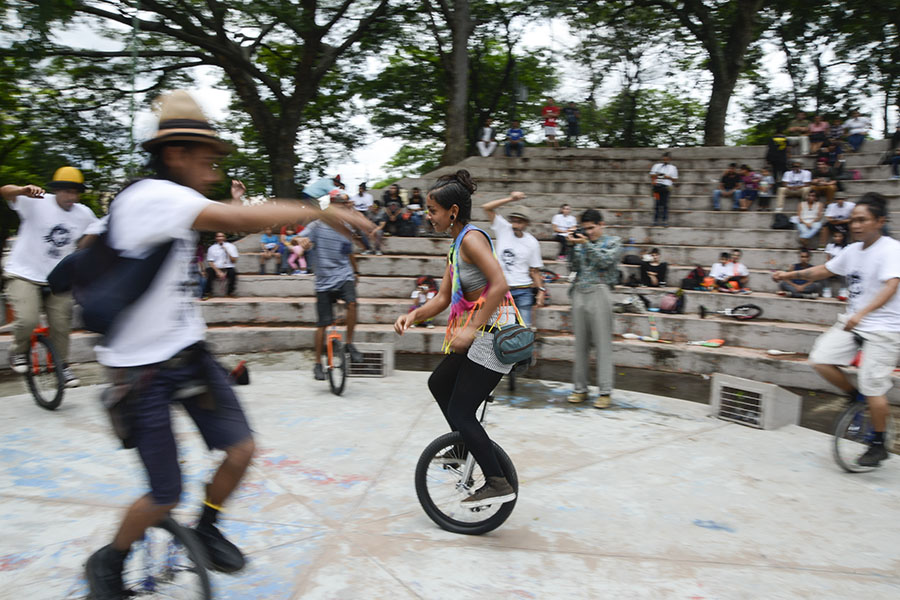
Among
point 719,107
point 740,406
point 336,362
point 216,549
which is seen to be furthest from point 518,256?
point 719,107

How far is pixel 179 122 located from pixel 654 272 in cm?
1017

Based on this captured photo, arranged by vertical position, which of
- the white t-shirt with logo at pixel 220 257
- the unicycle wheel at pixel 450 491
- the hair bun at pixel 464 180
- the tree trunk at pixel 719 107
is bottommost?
the unicycle wheel at pixel 450 491

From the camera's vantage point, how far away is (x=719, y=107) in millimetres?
20734

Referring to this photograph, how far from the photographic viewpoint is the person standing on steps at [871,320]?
4508mm

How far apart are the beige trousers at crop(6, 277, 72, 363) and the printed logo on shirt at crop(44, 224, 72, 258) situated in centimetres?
32

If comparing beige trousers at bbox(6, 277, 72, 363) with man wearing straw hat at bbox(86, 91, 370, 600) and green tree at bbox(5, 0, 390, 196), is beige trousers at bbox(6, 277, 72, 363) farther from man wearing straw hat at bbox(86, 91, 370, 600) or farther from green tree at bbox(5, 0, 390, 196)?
green tree at bbox(5, 0, 390, 196)

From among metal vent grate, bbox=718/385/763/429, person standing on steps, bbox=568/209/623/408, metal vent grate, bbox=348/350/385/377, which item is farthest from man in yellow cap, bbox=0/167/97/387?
metal vent grate, bbox=718/385/763/429

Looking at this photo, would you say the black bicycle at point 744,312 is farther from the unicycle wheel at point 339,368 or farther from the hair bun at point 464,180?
the hair bun at point 464,180

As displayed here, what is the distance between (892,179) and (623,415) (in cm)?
1133

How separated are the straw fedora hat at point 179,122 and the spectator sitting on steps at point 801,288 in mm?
9689

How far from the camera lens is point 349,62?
19094mm

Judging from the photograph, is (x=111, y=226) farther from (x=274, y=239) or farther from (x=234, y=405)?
(x=274, y=239)

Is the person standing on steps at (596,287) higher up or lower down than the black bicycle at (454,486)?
higher up

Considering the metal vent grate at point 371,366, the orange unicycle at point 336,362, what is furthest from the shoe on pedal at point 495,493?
the metal vent grate at point 371,366
